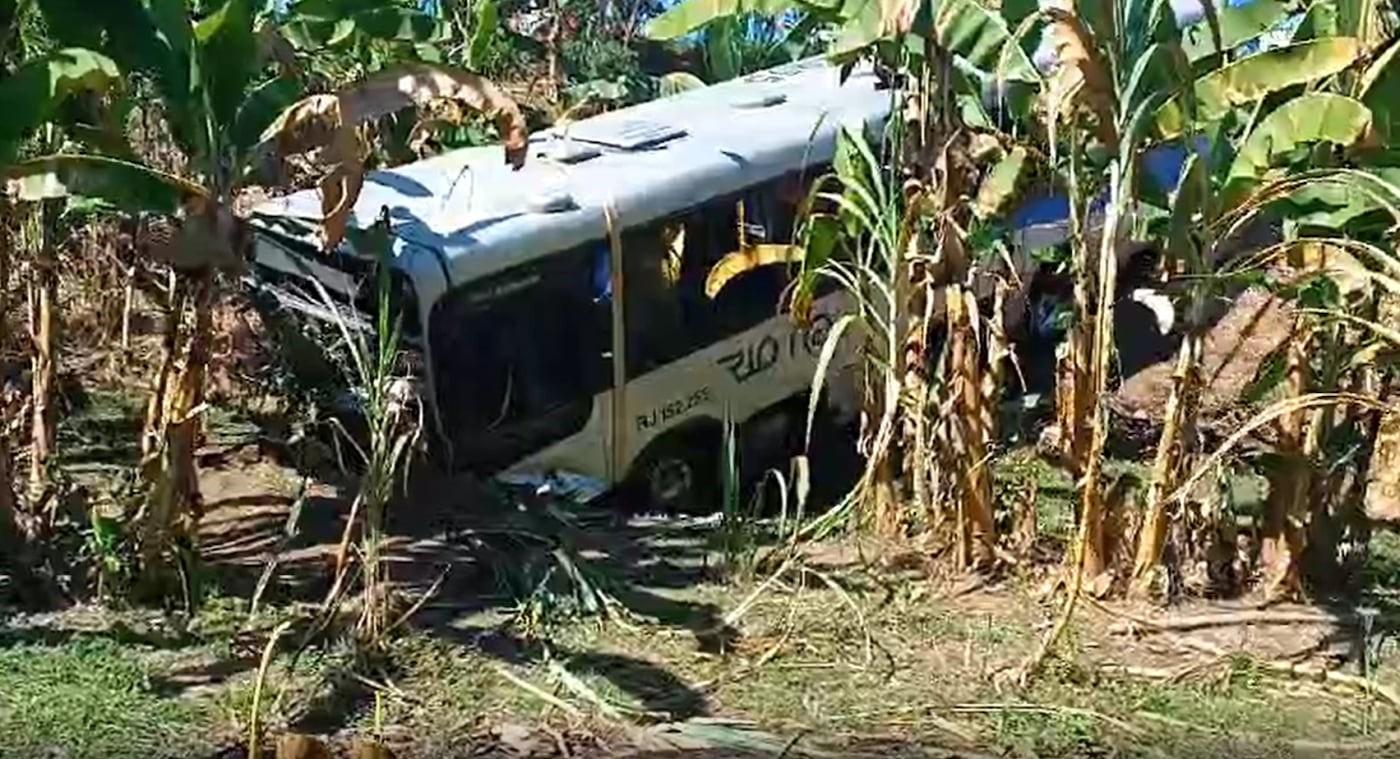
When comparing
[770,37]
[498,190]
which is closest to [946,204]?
[498,190]

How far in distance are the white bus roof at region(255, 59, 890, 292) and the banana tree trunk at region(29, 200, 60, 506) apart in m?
0.88

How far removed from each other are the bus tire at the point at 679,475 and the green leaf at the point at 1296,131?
3.51 meters

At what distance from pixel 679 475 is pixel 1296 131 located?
3971mm

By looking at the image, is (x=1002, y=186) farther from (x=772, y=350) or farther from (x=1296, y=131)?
(x=772, y=350)

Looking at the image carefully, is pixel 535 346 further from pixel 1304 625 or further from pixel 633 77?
pixel 633 77

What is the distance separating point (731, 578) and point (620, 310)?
211 centimetres

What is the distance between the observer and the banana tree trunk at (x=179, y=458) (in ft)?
20.4

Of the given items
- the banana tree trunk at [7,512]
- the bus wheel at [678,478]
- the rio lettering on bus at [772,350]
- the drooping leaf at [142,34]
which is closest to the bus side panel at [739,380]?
the rio lettering on bus at [772,350]

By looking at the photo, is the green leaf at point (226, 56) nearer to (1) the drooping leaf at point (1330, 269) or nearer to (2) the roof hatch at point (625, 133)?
(2) the roof hatch at point (625, 133)

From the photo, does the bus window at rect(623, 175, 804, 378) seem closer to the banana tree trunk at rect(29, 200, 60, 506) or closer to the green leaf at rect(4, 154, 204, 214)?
the banana tree trunk at rect(29, 200, 60, 506)

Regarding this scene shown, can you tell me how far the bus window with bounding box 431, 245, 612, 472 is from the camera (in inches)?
314

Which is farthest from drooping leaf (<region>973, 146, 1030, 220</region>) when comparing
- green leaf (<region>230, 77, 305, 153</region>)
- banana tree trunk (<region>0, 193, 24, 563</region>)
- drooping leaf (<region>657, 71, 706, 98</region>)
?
drooping leaf (<region>657, 71, 706, 98</region>)

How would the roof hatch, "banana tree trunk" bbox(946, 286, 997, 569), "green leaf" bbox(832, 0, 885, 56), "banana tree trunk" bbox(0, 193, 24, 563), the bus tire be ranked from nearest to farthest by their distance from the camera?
"banana tree trunk" bbox(0, 193, 24, 563)
"banana tree trunk" bbox(946, 286, 997, 569)
"green leaf" bbox(832, 0, 885, 56)
the bus tire
the roof hatch

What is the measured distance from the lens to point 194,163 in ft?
21.3
